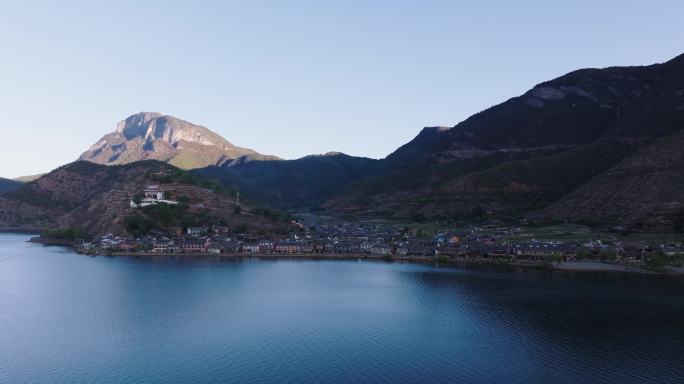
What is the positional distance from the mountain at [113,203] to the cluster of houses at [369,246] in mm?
4394

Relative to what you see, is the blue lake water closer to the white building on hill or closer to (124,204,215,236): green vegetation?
(124,204,215,236): green vegetation

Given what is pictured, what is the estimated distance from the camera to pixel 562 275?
5806 cm

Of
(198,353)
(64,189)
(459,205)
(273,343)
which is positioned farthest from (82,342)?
(64,189)

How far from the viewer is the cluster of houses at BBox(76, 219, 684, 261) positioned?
226ft

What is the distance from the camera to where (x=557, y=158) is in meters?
139

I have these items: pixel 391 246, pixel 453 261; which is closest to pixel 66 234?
pixel 391 246

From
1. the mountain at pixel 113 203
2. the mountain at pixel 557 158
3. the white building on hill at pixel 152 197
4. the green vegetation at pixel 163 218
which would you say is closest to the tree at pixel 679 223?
the mountain at pixel 557 158

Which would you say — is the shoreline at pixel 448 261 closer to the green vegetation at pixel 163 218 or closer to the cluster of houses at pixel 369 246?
the cluster of houses at pixel 369 246

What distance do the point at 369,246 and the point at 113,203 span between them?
164 feet

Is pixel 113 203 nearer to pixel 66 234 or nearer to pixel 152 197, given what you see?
pixel 152 197

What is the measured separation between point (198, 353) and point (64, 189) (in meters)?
127

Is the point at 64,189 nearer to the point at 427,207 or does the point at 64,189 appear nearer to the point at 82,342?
the point at 427,207

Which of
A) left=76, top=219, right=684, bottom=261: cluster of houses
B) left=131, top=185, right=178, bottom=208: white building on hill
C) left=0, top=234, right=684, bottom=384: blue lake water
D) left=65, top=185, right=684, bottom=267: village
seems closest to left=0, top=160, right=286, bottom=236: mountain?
left=131, top=185, right=178, bottom=208: white building on hill

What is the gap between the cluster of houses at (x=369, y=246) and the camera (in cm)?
6888
